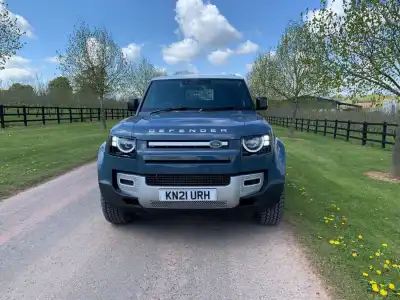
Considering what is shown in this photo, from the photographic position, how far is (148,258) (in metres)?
3.04

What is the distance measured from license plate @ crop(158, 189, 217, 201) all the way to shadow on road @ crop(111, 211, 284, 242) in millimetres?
498

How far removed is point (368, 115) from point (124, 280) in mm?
22299

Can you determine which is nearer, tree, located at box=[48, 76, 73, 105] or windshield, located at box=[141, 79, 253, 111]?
windshield, located at box=[141, 79, 253, 111]

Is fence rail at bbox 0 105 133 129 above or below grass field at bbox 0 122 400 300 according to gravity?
above

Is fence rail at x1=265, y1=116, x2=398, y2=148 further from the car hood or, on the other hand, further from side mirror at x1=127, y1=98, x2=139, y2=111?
the car hood

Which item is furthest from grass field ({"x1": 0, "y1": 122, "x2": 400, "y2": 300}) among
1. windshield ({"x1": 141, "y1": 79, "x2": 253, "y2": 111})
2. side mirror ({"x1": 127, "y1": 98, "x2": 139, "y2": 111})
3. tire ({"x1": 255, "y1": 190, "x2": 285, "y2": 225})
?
side mirror ({"x1": 127, "y1": 98, "x2": 139, "y2": 111})

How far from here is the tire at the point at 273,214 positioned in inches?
144

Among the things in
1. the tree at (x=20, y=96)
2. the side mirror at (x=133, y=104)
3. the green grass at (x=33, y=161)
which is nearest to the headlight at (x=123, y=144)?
the side mirror at (x=133, y=104)

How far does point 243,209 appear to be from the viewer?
3.29 m

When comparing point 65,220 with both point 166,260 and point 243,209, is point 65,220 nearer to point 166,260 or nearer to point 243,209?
point 166,260

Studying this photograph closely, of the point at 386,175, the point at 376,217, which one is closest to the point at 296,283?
the point at 376,217

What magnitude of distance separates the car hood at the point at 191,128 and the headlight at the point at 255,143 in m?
0.05

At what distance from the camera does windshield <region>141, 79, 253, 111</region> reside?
4.41 meters

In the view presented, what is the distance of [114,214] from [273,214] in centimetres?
183
